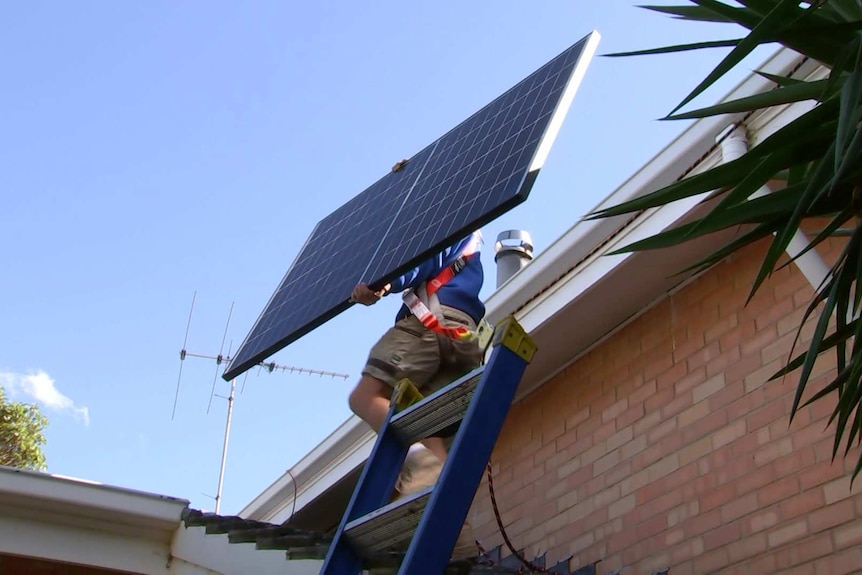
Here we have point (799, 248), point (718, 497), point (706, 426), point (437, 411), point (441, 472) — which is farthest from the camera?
point (706, 426)

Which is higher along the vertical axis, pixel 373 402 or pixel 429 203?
pixel 429 203

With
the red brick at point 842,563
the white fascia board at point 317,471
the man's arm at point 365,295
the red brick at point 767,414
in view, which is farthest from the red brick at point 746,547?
the white fascia board at point 317,471

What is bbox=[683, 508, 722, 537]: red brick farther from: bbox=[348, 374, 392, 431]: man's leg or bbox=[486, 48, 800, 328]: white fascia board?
bbox=[348, 374, 392, 431]: man's leg

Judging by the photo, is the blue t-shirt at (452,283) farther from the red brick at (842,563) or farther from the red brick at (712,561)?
the red brick at (842,563)

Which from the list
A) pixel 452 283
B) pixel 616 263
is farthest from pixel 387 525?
pixel 616 263

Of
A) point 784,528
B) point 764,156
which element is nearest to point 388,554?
point 764,156

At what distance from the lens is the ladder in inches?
132

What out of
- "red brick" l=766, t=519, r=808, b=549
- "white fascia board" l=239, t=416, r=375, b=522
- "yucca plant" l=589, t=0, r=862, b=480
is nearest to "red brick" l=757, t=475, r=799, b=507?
"red brick" l=766, t=519, r=808, b=549

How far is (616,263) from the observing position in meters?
6.29

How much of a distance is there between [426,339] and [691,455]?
175 centimetres

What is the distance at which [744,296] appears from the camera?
6008 mm

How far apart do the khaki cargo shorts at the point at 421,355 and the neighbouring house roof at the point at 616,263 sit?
115 cm

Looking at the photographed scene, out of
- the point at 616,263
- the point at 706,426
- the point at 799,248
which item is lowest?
the point at 706,426

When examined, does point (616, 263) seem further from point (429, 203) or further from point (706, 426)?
point (429, 203)
